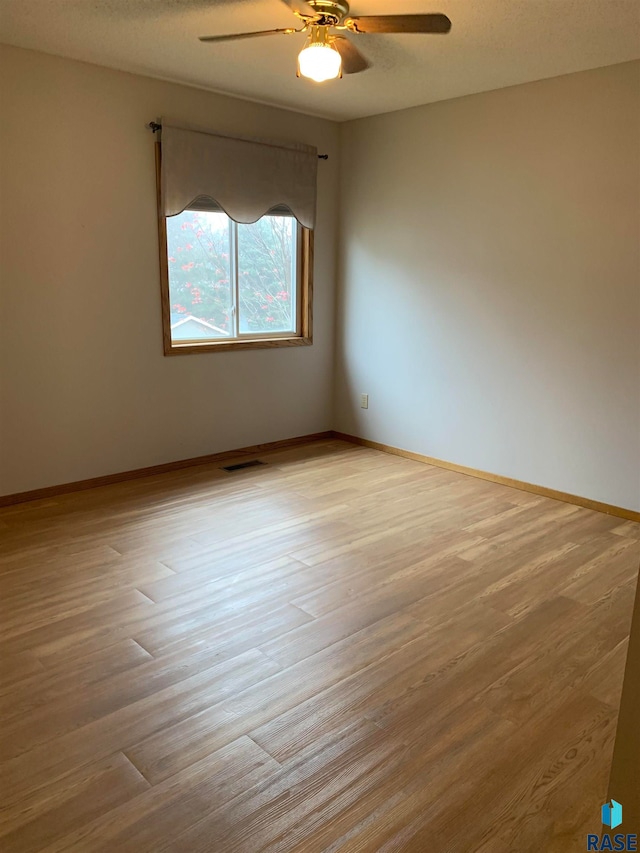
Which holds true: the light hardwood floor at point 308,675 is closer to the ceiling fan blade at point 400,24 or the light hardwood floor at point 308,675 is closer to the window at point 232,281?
the window at point 232,281

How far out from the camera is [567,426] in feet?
13.0

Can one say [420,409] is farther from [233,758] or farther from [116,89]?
[233,758]

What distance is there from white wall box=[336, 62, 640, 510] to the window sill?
0.46 metres

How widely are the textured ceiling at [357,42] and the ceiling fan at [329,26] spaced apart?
5.9 inches

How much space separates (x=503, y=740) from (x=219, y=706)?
90 cm

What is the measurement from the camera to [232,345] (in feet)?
15.2

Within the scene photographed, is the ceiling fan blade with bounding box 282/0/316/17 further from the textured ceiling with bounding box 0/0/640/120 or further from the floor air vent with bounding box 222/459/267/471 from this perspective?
the floor air vent with bounding box 222/459/267/471

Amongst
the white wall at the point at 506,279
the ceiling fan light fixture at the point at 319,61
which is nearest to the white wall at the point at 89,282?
the white wall at the point at 506,279

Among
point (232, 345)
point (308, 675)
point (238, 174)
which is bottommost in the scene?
point (308, 675)

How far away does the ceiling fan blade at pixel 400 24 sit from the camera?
245 cm

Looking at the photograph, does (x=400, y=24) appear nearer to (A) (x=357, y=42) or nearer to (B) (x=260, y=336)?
(A) (x=357, y=42)

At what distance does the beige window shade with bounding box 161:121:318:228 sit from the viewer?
13.3ft

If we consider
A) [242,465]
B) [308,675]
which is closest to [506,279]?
[242,465]

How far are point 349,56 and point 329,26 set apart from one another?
1.19 ft
